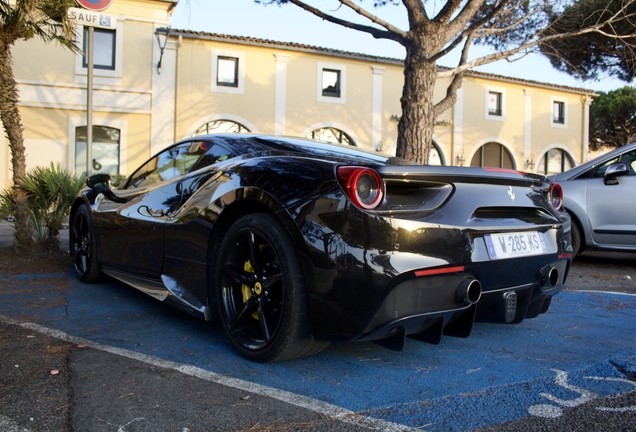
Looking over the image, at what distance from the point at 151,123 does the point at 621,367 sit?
17078 millimetres

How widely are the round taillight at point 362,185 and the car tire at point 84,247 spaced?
300cm

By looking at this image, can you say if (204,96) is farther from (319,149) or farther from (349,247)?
(349,247)

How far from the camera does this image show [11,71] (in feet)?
20.3

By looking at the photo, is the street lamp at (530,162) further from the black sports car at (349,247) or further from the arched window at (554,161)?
the black sports car at (349,247)

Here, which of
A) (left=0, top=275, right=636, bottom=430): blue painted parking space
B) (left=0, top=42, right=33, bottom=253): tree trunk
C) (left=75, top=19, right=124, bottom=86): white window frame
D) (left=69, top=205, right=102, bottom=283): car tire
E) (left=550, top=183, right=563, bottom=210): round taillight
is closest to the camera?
(left=0, top=275, right=636, bottom=430): blue painted parking space

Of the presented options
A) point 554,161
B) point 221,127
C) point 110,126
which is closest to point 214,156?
point 110,126

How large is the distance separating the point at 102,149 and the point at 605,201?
50.8 feet

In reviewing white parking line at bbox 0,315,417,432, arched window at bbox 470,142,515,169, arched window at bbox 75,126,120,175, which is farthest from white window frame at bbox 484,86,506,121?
white parking line at bbox 0,315,417,432

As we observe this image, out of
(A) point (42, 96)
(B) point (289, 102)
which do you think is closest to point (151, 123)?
(A) point (42, 96)

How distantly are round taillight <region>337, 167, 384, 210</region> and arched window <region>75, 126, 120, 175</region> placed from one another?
16513 millimetres

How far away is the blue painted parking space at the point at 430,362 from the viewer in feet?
7.18

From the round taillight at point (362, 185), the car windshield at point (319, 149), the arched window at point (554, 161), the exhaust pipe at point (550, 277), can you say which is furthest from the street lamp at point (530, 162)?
the round taillight at point (362, 185)

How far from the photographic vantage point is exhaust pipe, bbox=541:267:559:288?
2730mm

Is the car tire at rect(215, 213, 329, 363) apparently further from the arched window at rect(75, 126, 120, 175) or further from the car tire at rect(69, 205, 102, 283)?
the arched window at rect(75, 126, 120, 175)
